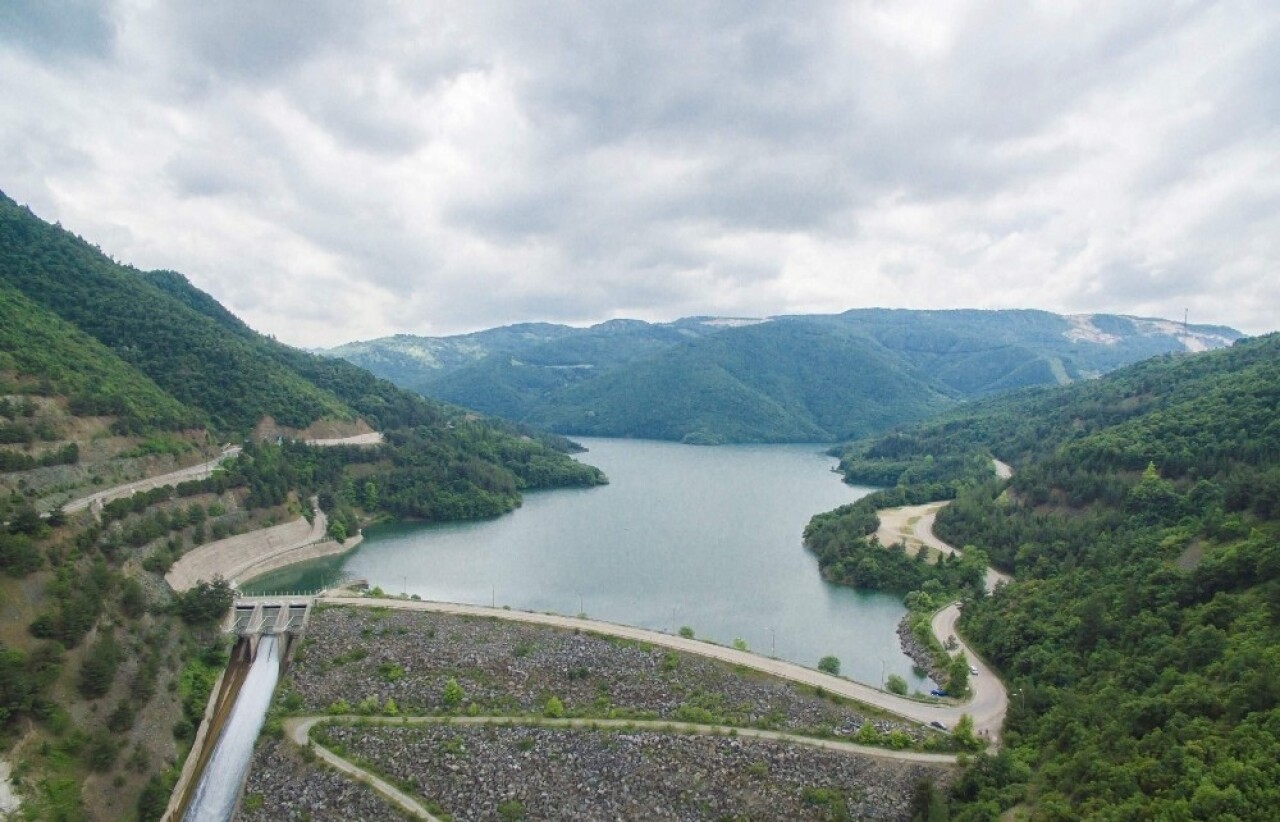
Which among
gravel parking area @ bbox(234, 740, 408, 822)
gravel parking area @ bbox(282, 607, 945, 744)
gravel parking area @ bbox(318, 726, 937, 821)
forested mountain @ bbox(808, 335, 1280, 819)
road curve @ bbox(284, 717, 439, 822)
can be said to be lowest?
gravel parking area @ bbox(234, 740, 408, 822)

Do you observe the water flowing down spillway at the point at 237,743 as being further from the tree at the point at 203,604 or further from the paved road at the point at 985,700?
the paved road at the point at 985,700

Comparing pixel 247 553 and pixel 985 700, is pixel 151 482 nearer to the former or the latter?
pixel 247 553

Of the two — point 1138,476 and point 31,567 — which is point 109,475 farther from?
point 1138,476

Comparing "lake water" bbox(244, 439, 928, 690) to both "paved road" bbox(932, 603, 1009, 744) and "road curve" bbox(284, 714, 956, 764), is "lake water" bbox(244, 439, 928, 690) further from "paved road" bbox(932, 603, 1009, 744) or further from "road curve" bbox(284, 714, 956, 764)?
"road curve" bbox(284, 714, 956, 764)

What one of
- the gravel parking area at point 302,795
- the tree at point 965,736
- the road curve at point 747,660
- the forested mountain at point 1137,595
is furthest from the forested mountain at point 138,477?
the forested mountain at point 1137,595

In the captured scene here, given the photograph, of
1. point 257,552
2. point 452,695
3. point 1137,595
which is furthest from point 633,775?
point 257,552

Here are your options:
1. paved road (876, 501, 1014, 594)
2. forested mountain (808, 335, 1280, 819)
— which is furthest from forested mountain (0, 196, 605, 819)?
paved road (876, 501, 1014, 594)

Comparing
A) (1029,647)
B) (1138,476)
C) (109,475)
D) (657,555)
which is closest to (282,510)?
(109,475)
